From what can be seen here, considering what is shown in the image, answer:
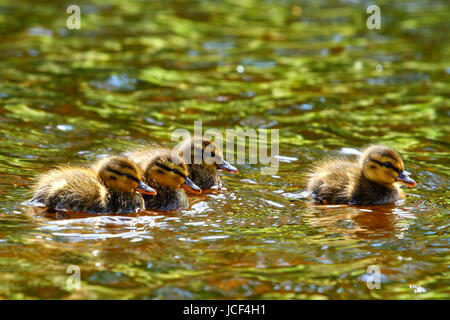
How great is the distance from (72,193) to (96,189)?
0.20m

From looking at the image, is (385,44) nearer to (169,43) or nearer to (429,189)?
(169,43)

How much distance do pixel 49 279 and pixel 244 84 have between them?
6.61 meters

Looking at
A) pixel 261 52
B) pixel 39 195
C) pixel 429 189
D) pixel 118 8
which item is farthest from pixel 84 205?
pixel 118 8

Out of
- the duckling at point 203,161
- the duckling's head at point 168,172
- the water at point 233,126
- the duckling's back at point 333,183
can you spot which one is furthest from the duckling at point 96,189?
the duckling's back at point 333,183

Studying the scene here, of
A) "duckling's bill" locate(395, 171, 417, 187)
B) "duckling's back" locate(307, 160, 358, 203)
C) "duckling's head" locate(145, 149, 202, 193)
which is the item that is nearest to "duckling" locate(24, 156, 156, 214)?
"duckling's head" locate(145, 149, 202, 193)

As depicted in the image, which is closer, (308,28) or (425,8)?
(308,28)

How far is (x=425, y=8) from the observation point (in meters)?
15.7

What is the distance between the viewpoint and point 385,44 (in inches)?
528

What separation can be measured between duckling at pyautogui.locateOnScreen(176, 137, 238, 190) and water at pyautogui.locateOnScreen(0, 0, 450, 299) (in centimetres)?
19

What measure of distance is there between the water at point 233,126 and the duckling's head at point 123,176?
0.28 meters

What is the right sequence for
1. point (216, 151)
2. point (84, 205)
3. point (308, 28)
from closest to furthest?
point (84, 205) < point (216, 151) < point (308, 28)

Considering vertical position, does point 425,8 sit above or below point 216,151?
above
